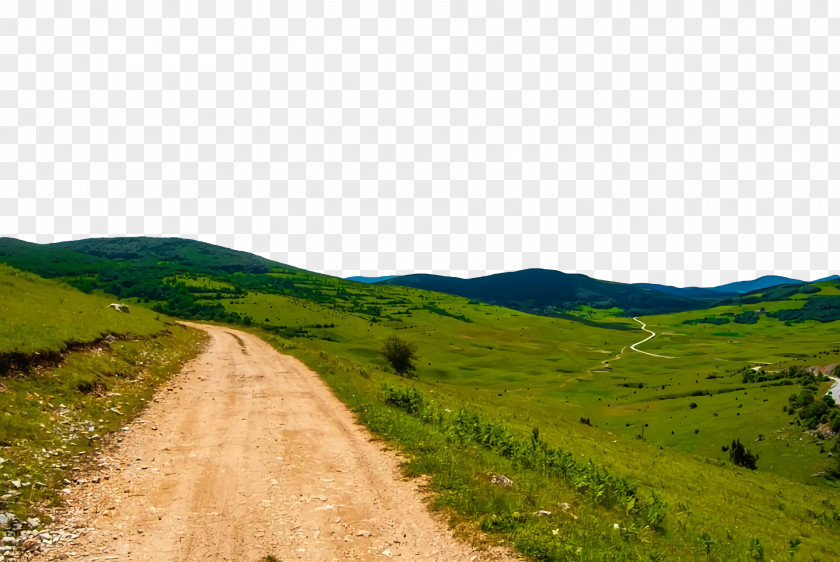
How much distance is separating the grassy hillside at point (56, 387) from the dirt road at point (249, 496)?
102cm

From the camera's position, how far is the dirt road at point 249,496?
29.4 feet

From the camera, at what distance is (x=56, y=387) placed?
1677 cm

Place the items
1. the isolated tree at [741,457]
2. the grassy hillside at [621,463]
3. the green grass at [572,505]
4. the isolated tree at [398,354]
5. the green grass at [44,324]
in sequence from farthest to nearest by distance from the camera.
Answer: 1. the isolated tree at [398,354]
2. the isolated tree at [741,457]
3. the green grass at [44,324]
4. the grassy hillside at [621,463]
5. the green grass at [572,505]

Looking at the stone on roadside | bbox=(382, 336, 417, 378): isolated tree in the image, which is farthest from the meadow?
bbox=(382, 336, 417, 378): isolated tree

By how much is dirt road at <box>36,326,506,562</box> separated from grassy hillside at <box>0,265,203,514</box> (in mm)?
1025

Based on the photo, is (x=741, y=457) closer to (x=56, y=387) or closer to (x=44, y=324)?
(x=56, y=387)

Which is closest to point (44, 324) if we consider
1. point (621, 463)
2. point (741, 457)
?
point (621, 463)

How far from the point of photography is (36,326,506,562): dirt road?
8.97 metres

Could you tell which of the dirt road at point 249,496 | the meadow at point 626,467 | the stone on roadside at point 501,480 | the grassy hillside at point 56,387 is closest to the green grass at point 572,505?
the meadow at point 626,467

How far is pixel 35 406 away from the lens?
14578 millimetres

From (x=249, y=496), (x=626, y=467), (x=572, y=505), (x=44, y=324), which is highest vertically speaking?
(x=44, y=324)

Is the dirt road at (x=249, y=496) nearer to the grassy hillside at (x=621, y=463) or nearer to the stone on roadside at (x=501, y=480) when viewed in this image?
the grassy hillside at (x=621, y=463)

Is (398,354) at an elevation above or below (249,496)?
below

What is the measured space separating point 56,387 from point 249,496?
11933 mm
